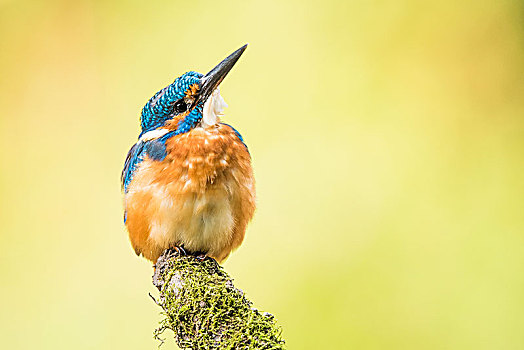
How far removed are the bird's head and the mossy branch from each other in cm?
54

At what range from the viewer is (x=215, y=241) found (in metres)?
2.04

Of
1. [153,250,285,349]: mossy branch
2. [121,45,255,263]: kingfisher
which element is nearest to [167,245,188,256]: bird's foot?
[121,45,255,263]: kingfisher

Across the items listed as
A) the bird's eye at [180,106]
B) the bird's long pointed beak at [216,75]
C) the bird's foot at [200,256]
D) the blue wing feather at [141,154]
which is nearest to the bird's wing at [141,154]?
the blue wing feather at [141,154]

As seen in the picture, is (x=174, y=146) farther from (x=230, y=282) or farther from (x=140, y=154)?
(x=230, y=282)

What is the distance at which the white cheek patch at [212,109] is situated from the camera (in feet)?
6.81

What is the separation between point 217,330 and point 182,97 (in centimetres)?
93

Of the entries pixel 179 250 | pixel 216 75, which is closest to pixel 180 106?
pixel 216 75

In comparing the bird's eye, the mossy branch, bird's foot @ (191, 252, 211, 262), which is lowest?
the mossy branch

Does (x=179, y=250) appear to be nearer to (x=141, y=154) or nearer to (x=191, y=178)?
(x=191, y=178)

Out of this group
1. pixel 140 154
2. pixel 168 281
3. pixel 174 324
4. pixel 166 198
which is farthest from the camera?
pixel 140 154

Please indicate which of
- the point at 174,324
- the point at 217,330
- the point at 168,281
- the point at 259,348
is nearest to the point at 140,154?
the point at 168,281

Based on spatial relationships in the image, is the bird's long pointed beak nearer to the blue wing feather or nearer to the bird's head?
the bird's head

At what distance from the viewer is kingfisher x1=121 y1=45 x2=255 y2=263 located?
199 cm

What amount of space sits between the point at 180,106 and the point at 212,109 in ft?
0.37
